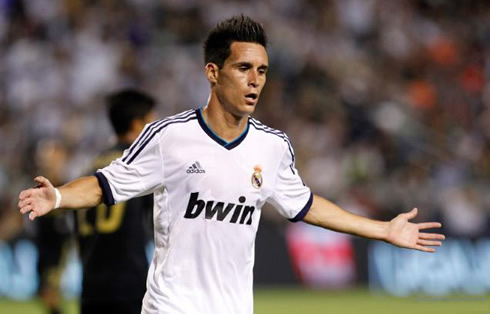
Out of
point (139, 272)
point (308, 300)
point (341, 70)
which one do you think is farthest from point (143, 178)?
point (341, 70)

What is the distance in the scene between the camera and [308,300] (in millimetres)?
14281

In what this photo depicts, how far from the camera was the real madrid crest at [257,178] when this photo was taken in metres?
5.27

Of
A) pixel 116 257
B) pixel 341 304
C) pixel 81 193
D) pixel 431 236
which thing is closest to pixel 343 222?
pixel 431 236

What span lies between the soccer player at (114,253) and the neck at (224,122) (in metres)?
1.76

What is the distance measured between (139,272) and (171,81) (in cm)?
1038

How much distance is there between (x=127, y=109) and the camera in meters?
7.28

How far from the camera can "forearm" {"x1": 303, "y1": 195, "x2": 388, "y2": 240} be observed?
5566mm

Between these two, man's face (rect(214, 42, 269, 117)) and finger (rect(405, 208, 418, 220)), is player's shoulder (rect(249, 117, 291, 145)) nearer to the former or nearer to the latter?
man's face (rect(214, 42, 269, 117))

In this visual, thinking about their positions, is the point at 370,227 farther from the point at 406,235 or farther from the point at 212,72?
the point at 212,72

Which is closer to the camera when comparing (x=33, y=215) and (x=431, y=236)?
(x=33, y=215)

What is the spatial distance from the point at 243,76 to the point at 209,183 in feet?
1.99

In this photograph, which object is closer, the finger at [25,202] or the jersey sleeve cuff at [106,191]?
the finger at [25,202]

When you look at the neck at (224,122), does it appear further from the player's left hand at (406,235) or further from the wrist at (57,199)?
the player's left hand at (406,235)

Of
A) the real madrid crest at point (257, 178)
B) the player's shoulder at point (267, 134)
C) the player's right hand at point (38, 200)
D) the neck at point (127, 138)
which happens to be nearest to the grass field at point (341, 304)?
the neck at point (127, 138)
